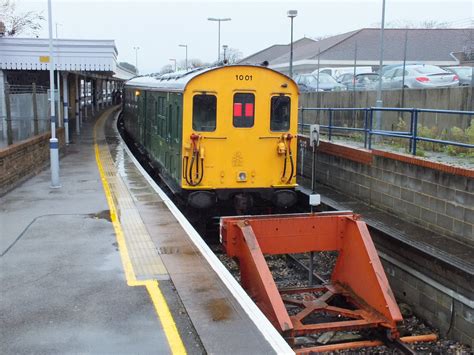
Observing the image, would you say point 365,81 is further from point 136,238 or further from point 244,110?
point 136,238

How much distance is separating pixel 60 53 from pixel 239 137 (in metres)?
14.4

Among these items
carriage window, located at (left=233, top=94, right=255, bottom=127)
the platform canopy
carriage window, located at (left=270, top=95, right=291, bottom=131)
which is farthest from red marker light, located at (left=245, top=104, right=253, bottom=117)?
the platform canopy

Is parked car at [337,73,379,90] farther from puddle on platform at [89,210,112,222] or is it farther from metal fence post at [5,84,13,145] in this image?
puddle on platform at [89,210,112,222]

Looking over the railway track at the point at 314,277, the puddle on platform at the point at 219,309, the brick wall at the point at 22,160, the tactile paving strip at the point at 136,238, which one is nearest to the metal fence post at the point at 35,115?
the brick wall at the point at 22,160

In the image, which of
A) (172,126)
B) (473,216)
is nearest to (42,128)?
(172,126)

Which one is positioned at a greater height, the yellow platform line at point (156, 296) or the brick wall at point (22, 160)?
the brick wall at point (22, 160)

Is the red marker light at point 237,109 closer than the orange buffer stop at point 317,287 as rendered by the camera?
No

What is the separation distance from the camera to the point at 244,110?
11.2 meters

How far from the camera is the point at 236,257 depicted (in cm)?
907

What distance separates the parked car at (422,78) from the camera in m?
18.4

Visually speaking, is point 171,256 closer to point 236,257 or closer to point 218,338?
point 236,257

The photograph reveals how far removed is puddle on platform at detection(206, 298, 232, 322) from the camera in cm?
554

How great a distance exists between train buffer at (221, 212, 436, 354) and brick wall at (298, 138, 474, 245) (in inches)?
54.6

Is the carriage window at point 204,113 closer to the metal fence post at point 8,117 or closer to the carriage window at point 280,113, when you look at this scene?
the carriage window at point 280,113
